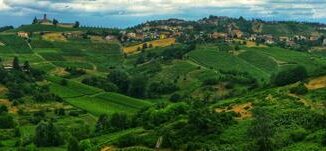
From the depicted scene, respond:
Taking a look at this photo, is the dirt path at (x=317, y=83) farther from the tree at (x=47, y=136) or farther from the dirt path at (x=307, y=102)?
the tree at (x=47, y=136)

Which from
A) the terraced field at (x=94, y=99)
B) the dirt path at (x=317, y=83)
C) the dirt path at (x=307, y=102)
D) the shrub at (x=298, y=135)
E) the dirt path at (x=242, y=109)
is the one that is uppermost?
the dirt path at (x=317, y=83)

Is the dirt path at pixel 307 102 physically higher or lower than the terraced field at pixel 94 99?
higher

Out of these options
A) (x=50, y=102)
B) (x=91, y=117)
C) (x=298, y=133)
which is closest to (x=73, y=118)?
(x=91, y=117)

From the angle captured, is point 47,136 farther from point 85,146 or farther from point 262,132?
point 262,132

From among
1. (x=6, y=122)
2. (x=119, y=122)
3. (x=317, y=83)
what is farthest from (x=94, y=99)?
(x=317, y=83)

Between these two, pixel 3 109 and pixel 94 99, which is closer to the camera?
pixel 3 109

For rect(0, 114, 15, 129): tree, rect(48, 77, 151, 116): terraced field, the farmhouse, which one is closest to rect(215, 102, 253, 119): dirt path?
rect(0, 114, 15, 129): tree

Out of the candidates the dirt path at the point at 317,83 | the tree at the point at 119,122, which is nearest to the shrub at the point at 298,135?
the dirt path at the point at 317,83

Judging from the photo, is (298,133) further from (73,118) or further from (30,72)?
(30,72)
